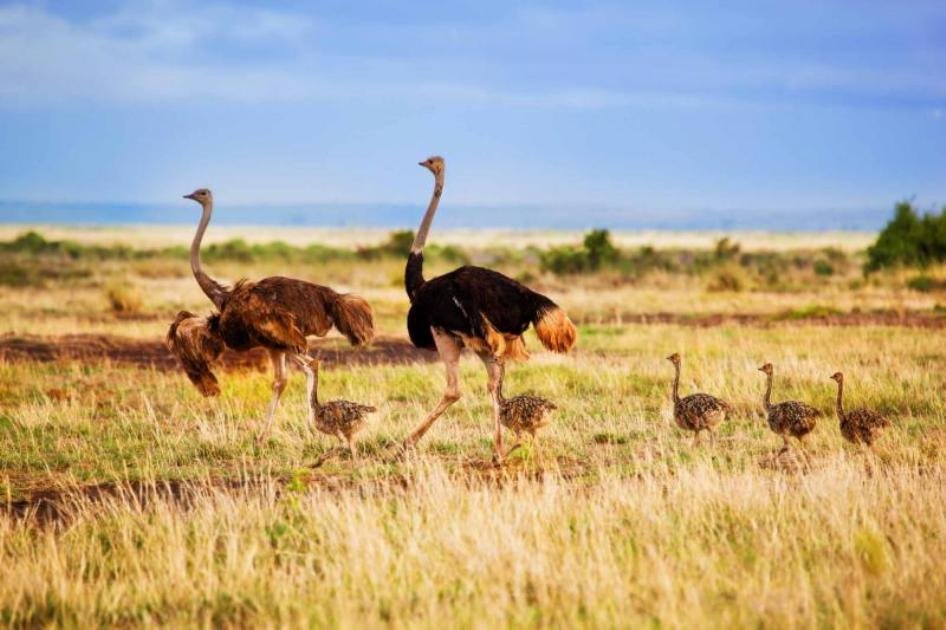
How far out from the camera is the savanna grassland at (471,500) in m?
6.01

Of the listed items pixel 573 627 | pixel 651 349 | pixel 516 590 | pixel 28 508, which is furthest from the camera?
pixel 651 349

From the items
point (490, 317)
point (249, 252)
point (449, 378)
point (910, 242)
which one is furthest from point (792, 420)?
point (249, 252)

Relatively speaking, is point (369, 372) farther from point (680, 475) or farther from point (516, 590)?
point (516, 590)

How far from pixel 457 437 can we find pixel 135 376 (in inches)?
241

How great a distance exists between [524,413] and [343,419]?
4.52ft

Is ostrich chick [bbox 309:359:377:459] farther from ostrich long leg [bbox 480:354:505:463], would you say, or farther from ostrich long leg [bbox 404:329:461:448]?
ostrich long leg [bbox 480:354:505:463]

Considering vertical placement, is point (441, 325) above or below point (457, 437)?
above

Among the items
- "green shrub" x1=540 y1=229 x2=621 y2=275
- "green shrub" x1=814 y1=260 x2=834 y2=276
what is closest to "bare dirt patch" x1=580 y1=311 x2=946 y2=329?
"green shrub" x1=540 y1=229 x2=621 y2=275

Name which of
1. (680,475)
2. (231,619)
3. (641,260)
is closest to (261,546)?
(231,619)

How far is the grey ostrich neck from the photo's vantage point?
10555mm

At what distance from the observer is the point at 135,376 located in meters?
15.5

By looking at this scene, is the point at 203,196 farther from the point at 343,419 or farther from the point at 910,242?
the point at 910,242

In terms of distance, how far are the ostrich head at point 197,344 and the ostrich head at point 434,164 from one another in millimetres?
2274

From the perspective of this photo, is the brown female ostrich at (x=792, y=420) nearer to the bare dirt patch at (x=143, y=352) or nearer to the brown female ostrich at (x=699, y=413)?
the brown female ostrich at (x=699, y=413)
